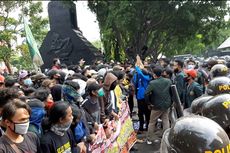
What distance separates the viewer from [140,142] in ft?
27.9

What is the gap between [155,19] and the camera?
2288 centimetres

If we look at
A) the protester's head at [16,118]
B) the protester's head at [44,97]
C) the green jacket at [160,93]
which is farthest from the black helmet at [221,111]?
the green jacket at [160,93]

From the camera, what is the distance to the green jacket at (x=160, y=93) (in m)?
7.69

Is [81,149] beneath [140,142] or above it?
above

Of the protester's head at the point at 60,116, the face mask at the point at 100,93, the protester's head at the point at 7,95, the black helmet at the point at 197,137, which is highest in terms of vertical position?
the black helmet at the point at 197,137

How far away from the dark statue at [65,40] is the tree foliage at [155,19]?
180 centimetres

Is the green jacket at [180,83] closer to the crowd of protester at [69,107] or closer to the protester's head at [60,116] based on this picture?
the crowd of protester at [69,107]

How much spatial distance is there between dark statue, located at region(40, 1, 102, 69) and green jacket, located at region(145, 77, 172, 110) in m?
12.1

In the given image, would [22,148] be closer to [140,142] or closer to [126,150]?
[126,150]

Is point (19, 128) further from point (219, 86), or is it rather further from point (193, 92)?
point (193, 92)

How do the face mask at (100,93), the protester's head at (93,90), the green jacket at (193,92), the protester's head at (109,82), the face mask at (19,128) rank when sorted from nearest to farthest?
the face mask at (19,128) < the protester's head at (93,90) < the face mask at (100,93) < the protester's head at (109,82) < the green jacket at (193,92)

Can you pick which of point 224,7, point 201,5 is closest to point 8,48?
point 201,5

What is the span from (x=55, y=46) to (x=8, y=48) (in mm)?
2762

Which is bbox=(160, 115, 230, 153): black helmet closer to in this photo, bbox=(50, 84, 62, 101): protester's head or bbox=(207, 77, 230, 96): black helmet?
bbox=(207, 77, 230, 96): black helmet
